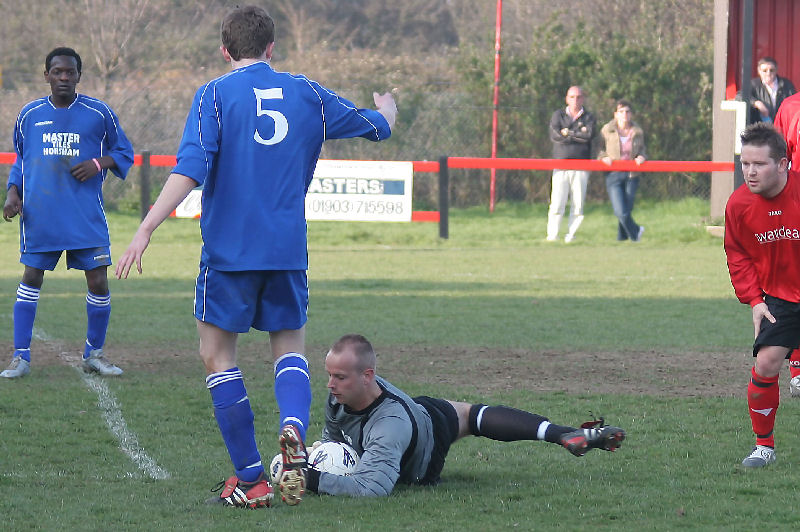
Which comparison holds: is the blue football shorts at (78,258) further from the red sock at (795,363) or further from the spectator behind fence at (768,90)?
the spectator behind fence at (768,90)

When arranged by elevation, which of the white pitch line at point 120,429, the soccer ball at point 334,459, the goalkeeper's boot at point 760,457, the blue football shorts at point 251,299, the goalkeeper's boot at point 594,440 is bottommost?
the white pitch line at point 120,429

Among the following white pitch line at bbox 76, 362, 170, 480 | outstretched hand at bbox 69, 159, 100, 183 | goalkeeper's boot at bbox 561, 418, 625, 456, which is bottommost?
white pitch line at bbox 76, 362, 170, 480

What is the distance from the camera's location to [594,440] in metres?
5.45

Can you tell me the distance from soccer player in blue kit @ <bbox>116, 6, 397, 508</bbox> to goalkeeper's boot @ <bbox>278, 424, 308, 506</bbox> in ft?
0.05

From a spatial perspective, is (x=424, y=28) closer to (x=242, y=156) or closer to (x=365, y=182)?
(x=365, y=182)

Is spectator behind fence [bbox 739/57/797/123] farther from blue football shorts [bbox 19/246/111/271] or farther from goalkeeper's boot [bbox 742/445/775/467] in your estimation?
goalkeeper's boot [bbox 742/445/775/467]

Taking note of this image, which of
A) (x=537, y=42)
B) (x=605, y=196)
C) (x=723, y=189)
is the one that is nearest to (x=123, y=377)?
(x=723, y=189)

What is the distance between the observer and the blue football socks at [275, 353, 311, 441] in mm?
5082

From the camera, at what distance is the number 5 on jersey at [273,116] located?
198 inches

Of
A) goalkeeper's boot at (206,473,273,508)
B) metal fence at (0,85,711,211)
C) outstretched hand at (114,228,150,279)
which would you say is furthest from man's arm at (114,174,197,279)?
metal fence at (0,85,711,211)

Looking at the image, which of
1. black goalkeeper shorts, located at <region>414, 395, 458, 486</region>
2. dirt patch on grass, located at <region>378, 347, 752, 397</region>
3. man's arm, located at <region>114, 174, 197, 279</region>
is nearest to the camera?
man's arm, located at <region>114, 174, 197, 279</region>

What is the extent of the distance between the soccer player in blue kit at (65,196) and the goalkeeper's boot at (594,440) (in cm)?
394

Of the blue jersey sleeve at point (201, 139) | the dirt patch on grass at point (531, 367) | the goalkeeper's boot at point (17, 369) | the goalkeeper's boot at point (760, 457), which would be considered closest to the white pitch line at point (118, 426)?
the goalkeeper's boot at point (17, 369)

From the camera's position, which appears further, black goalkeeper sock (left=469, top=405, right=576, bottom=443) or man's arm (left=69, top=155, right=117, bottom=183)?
man's arm (left=69, top=155, right=117, bottom=183)
